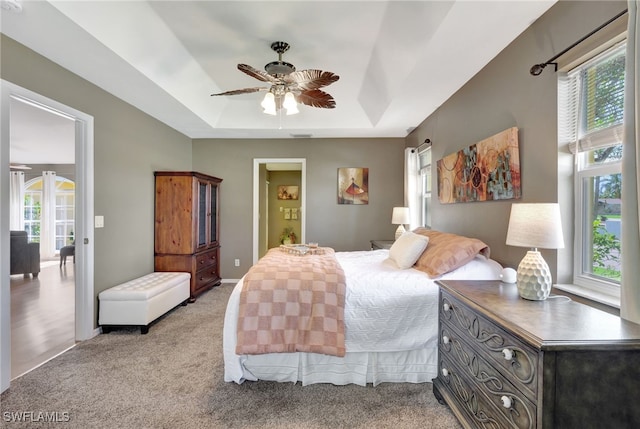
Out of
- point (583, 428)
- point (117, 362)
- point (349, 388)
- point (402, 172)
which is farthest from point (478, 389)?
point (402, 172)

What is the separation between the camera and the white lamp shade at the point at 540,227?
4.38 feet

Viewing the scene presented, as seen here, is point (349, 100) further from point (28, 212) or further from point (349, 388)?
point (28, 212)

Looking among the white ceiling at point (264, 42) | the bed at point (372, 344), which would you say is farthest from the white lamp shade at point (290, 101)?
the bed at point (372, 344)

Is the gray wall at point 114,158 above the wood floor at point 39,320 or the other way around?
above

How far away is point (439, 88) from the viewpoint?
2.81 metres

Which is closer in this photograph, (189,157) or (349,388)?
(349,388)

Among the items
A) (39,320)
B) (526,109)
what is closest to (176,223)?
(39,320)

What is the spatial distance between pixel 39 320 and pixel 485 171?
4801 mm

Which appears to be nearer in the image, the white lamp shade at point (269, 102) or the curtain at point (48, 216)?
the white lamp shade at point (269, 102)

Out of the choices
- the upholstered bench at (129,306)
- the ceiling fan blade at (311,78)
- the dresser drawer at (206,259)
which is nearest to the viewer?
the ceiling fan blade at (311,78)

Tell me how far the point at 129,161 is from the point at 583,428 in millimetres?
4182

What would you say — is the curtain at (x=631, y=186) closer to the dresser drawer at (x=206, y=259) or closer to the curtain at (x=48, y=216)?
the dresser drawer at (x=206, y=259)

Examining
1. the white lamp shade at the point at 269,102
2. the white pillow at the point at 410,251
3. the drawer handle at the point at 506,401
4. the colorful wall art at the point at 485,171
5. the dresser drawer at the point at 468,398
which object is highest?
the white lamp shade at the point at 269,102

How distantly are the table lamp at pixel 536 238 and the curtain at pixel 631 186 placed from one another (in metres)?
0.22
